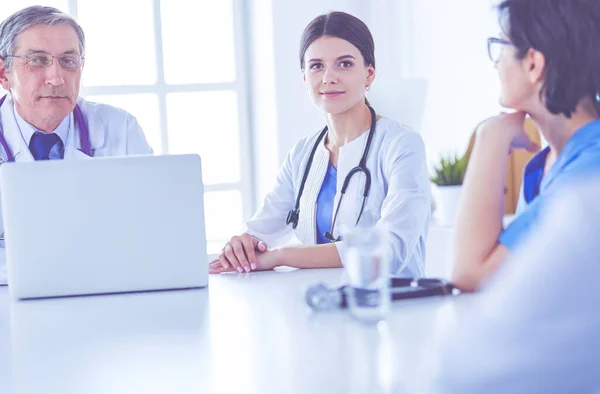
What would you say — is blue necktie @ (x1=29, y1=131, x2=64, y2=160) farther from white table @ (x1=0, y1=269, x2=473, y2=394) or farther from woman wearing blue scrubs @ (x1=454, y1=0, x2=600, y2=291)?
woman wearing blue scrubs @ (x1=454, y1=0, x2=600, y2=291)

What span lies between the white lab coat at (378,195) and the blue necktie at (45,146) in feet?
2.24

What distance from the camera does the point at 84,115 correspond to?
266cm

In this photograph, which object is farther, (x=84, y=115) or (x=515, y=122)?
(x=84, y=115)

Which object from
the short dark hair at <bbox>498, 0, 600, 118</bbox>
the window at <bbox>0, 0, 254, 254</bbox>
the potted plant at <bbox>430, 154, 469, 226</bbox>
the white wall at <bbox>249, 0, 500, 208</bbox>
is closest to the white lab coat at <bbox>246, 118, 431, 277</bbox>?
the short dark hair at <bbox>498, 0, 600, 118</bbox>

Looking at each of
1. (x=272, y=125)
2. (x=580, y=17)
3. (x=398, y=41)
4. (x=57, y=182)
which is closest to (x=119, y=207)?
(x=57, y=182)

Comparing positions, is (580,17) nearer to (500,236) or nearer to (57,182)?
(500,236)

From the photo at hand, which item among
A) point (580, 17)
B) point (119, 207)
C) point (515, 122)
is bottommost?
point (119, 207)

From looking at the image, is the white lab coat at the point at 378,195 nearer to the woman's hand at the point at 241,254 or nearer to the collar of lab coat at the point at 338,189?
the collar of lab coat at the point at 338,189

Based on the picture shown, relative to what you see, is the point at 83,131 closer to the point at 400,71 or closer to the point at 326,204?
the point at 326,204

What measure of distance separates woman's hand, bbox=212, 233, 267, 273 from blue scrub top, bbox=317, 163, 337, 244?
1.17ft

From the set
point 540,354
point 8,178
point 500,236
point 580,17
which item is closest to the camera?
point 540,354

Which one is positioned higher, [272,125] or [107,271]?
[272,125]

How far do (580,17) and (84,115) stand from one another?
1840 mm

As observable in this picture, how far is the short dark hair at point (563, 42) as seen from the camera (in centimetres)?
127
